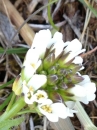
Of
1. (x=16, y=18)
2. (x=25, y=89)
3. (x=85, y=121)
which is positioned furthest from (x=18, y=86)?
(x=16, y=18)

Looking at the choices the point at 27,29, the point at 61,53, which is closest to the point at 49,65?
the point at 61,53

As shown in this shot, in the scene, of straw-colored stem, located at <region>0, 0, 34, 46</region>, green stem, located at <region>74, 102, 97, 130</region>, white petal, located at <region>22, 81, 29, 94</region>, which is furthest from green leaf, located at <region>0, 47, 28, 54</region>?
white petal, located at <region>22, 81, 29, 94</region>

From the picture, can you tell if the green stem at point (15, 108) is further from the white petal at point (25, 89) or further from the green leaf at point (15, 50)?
the green leaf at point (15, 50)

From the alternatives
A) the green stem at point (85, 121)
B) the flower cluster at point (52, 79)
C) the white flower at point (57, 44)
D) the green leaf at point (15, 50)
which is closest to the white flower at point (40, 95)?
the flower cluster at point (52, 79)

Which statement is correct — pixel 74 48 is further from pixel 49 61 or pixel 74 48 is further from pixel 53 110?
pixel 53 110

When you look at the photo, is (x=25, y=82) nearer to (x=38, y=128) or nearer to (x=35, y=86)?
(x=35, y=86)

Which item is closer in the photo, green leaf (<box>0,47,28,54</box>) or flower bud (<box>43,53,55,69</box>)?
flower bud (<box>43,53,55,69</box>)

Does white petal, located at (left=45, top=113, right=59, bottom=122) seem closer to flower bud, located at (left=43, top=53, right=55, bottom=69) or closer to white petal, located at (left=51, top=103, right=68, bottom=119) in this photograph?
white petal, located at (left=51, top=103, right=68, bottom=119)
